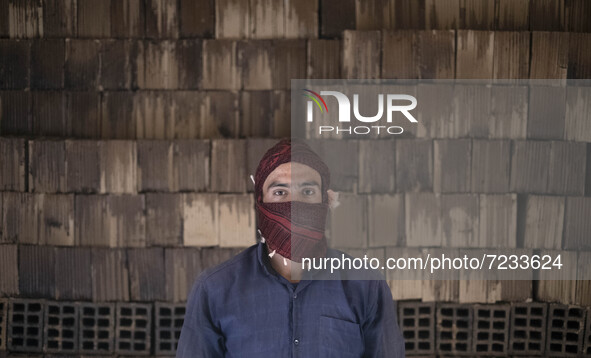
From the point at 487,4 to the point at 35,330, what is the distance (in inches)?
146

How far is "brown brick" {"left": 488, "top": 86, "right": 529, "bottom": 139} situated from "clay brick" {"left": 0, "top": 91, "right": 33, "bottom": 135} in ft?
9.95

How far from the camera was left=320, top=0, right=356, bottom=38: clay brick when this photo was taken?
10.3ft

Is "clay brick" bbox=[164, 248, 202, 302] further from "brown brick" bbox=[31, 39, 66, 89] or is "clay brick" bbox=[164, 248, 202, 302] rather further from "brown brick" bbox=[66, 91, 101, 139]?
"brown brick" bbox=[31, 39, 66, 89]

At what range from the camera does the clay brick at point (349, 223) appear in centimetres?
297

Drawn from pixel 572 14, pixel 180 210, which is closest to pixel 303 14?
pixel 180 210

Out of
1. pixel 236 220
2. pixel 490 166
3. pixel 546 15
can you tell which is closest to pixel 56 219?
pixel 236 220

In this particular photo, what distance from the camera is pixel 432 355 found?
3104 millimetres

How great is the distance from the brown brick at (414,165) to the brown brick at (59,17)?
230 cm

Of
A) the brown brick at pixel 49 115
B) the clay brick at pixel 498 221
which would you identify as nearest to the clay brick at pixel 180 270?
the brown brick at pixel 49 115

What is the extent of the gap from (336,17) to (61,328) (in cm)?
276

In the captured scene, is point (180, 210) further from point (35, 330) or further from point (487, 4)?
point (487, 4)

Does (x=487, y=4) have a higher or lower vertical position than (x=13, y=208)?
higher

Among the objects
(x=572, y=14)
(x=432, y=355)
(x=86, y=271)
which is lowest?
(x=432, y=355)

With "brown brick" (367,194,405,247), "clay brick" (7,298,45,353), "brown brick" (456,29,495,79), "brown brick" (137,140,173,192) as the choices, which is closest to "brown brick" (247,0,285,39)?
"brown brick" (137,140,173,192)
